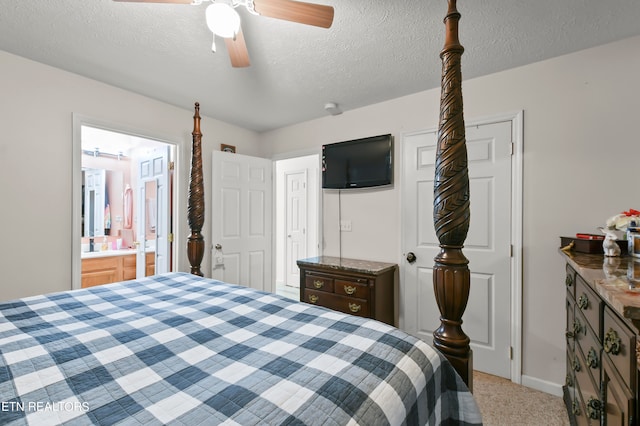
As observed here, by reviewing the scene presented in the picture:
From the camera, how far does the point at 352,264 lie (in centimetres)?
282

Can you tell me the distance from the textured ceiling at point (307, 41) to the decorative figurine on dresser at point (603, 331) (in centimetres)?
119

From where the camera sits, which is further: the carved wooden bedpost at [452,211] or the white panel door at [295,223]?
the white panel door at [295,223]

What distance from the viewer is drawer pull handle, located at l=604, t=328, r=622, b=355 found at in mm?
898

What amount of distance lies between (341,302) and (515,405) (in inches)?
56.9

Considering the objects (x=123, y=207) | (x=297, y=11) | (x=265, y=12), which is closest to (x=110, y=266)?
(x=123, y=207)

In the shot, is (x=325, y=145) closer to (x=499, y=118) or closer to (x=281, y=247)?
(x=499, y=118)

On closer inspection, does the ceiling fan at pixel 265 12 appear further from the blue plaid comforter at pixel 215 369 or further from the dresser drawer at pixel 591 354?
the dresser drawer at pixel 591 354

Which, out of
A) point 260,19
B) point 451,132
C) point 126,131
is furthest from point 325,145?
point 451,132

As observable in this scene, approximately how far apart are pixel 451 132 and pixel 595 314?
0.95m

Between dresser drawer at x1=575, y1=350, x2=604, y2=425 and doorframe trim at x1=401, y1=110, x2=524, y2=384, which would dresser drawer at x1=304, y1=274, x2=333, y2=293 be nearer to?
doorframe trim at x1=401, y1=110, x2=524, y2=384

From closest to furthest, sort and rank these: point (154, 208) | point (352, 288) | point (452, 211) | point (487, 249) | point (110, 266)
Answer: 1. point (452, 211)
2. point (487, 249)
3. point (352, 288)
4. point (154, 208)
5. point (110, 266)

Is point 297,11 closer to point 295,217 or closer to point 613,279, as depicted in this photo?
point 613,279

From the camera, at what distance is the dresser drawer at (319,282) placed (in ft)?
9.13

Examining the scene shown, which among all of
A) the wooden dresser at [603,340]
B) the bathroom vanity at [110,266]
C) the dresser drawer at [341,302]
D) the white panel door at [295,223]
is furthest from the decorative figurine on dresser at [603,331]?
the bathroom vanity at [110,266]
